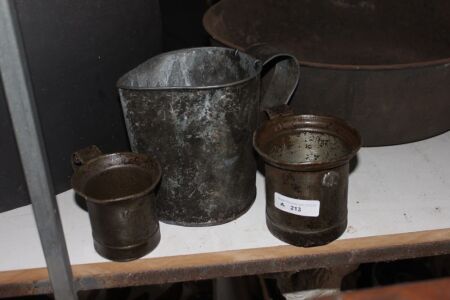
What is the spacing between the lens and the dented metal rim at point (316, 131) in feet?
2.45

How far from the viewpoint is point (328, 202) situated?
78cm

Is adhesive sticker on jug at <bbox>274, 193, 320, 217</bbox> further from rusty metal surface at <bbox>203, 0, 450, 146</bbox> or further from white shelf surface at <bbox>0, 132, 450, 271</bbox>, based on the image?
rusty metal surface at <bbox>203, 0, 450, 146</bbox>

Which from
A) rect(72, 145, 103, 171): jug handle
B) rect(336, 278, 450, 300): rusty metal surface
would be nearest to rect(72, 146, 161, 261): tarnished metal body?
rect(72, 145, 103, 171): jug handle

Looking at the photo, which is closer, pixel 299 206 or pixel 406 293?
A: pixel 406 293

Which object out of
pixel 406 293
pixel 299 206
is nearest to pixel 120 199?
pixel 299 206

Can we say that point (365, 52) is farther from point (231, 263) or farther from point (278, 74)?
point (231, 263)

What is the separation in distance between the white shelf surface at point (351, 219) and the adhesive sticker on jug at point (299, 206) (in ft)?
0.22

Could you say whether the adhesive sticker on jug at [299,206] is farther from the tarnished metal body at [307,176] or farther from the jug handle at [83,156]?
the jug handle at [83,156]

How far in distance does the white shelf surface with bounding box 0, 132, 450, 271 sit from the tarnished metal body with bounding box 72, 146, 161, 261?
0.12ft

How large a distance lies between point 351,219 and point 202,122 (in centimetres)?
29

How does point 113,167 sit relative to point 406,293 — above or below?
below

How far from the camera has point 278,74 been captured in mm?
953

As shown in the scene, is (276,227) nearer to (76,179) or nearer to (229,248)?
(229,248)

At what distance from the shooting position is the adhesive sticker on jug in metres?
0.77
